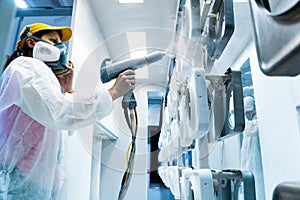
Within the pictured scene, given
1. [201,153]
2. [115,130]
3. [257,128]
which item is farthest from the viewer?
[115,130]

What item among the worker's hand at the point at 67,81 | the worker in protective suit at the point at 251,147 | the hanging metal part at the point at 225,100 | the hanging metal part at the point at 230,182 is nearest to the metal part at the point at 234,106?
the hanging metal part at the point at 225,100

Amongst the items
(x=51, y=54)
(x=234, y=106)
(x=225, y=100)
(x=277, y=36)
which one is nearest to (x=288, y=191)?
(x=277, y=36)

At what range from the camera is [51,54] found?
1130 mm

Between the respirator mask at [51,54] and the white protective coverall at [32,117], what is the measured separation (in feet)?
0.48

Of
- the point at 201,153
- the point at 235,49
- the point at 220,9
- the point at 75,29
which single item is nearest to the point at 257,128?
the point at 201,153

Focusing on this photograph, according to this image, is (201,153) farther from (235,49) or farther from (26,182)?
(235,49)

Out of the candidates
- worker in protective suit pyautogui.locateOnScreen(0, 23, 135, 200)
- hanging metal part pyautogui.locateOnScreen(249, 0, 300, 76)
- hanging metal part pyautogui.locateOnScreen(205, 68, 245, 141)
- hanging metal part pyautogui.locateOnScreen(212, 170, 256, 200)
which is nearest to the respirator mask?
worker in protective suit pyautogui.locateOnScreen(0, 23, 135, 200)

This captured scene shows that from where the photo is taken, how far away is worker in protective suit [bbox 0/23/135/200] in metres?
0.89

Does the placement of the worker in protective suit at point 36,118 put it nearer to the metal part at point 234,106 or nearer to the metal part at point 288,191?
the metal part at point 234,106

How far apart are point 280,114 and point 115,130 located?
97.2 inches

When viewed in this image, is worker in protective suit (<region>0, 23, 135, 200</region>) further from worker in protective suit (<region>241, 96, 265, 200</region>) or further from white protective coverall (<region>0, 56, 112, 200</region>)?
worker in protective suit (<region>241, 96, 265, 200</region>)

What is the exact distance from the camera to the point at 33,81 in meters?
0.90

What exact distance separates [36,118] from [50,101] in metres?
0.09

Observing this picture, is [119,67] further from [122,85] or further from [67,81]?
[67,81]
